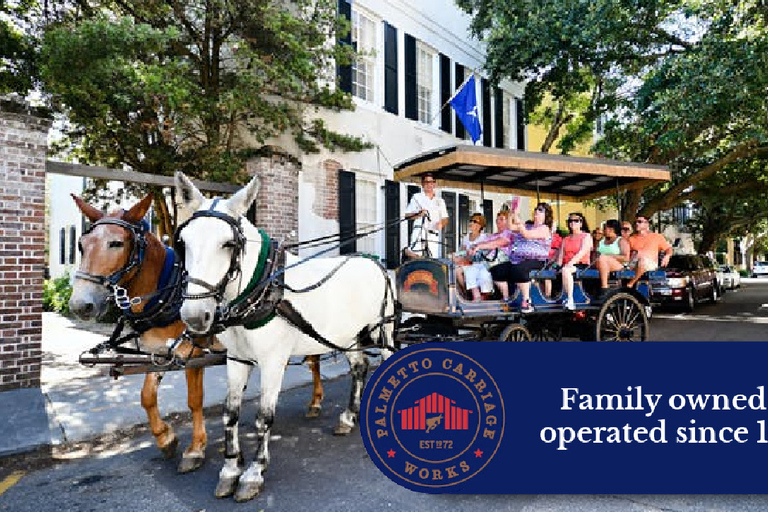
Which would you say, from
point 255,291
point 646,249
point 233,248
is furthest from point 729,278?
point 233,248

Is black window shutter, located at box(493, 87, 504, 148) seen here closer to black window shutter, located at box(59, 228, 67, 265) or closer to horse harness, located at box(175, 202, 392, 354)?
horse harness, located at box(175, 202, 392, 354)

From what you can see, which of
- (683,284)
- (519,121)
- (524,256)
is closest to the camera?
(524,256)

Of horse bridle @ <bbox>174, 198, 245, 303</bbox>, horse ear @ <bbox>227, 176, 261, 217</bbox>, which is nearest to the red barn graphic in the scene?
horse bridle @ <bbox>174, 198, 245, 303</bbox>

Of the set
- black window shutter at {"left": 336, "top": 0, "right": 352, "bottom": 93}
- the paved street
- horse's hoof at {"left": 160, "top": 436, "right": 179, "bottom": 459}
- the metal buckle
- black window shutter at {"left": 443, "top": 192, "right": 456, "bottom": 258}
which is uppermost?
black window shutter at {"left": 336, "top": 0, "right": 352, "bottom": 93}

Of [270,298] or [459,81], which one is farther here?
[459,81]

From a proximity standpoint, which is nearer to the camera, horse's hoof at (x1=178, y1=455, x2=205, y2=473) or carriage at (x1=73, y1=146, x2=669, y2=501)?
carriage at (x1=73, y1=146, x2=669, y2=501)

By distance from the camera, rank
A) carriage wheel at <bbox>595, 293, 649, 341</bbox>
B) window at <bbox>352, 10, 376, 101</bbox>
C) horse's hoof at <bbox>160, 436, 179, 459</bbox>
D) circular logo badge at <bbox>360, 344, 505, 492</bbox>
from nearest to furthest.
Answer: circular logo badge at <bbox>360, 344, 505, 492</bbox> < horse's hoof at <bbox>160, 436, 179, 459</bbox> < carriage wheel at <bbox>595, 293, 649, 341</bbox> < window at <bbox>352, 10, 376, 101</bbox>

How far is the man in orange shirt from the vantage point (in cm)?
781

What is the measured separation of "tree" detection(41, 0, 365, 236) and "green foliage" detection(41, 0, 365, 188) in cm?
2

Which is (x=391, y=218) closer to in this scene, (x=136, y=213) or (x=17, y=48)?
(x=17, y=48)

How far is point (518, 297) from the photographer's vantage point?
6.17 metres

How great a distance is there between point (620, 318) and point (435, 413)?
5333 millimetres

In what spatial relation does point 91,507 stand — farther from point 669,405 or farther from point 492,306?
point 492,306

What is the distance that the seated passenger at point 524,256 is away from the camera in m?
6.13
